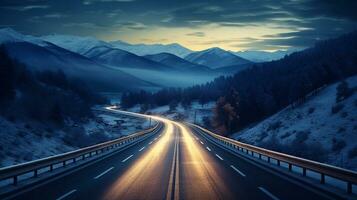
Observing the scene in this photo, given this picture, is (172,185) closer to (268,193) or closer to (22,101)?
(268,193)

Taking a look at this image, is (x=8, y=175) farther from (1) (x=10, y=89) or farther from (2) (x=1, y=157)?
(1) (x=10, y=89)

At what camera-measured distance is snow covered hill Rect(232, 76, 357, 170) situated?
3509 cm

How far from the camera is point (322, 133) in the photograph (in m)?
52.5

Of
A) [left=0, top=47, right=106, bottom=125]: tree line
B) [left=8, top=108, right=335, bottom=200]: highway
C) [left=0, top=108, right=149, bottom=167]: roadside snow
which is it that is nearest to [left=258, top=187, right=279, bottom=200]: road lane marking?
[left=8, top=108, right=335, bottom=200]: highway

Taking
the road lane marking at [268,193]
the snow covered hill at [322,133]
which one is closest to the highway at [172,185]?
the road lane marking at [268,193]

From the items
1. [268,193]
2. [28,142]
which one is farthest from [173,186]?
[28,142]

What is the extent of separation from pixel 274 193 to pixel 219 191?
170 cm

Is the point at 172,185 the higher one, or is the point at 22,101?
the point at 22,101

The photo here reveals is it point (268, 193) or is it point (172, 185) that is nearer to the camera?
point (268, 193)

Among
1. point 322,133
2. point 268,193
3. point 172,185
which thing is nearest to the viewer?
point 268,193

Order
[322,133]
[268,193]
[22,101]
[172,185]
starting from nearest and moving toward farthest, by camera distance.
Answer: [268,193]
[172,185]
[322,133]
[22,101]

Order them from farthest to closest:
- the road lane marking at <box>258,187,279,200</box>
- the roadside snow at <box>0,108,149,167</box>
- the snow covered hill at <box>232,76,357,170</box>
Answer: the snow covered hill at <box>232,76,357,170</box> → the roadside snow at <box>0,108,149,167</box> → the road lane marking at <box>258,187,279,200</box>

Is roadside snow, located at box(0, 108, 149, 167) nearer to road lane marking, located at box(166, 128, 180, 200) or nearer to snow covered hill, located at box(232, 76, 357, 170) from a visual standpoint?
road lane marking, located at box(166, 128, 180, 200)

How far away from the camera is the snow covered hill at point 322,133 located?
35.1 metres
